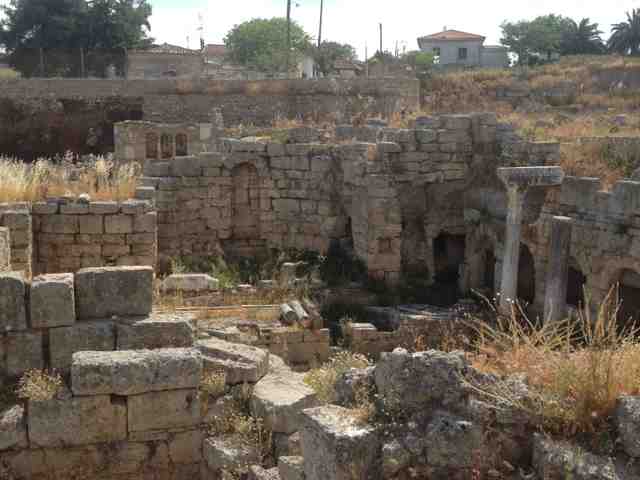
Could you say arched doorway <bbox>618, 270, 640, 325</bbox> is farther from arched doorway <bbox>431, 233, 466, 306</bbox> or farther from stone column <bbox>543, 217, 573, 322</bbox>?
arched doorway <bbox>431, 233, 466, 306</bbox>

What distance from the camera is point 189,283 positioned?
463 inches

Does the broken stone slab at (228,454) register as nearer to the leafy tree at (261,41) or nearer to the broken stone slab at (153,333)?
the broken stone slab at (153,333)

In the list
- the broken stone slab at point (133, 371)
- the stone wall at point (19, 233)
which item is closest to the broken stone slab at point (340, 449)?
the broken stone slab at point (133, 371)

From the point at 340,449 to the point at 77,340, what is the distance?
2.72 m

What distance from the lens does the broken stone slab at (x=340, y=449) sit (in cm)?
418

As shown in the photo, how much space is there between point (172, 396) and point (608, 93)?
28752 millimetres

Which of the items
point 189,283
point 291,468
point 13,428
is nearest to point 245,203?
point 189,283

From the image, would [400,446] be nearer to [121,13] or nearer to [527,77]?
[527,77]

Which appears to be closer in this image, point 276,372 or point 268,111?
point 276,372

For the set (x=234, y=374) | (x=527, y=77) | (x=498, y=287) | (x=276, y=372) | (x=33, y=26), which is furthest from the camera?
(x=33, y=26)

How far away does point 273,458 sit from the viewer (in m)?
5.70

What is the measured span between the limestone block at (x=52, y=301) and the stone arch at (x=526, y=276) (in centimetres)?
966

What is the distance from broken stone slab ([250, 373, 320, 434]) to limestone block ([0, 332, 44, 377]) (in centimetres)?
176

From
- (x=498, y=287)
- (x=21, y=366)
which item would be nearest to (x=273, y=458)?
(x=21, y=366)
